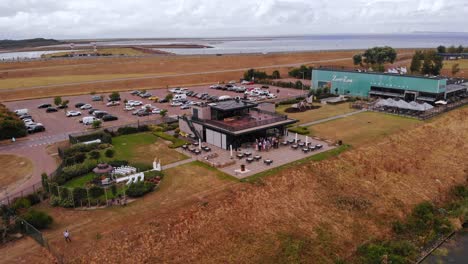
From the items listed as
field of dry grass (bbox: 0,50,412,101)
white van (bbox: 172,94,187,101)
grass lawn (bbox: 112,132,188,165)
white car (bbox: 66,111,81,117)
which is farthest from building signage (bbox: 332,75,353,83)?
white car (bbox: 66,111,81,117)

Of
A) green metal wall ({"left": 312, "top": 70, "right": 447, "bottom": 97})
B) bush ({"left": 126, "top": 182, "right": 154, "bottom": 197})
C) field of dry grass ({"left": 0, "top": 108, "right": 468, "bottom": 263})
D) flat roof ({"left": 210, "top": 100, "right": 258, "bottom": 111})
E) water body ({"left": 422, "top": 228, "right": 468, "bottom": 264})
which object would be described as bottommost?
water body ({"left": 422, "top": 228, "right": 468, "bottom": 264})

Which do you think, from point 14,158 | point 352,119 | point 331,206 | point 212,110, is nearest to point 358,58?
point 352,119

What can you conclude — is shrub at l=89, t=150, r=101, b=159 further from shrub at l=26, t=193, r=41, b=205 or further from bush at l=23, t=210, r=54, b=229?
bush at l=23, t=210, r=54, b=229

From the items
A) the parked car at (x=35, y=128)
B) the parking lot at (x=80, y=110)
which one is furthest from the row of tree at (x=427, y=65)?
the parked car at (x=35, y=128)

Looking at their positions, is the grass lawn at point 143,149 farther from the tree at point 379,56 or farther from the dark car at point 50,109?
the tree at point 379,56

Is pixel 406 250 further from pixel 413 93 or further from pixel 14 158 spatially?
pixel 413 93

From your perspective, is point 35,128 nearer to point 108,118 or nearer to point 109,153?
point 108,118
